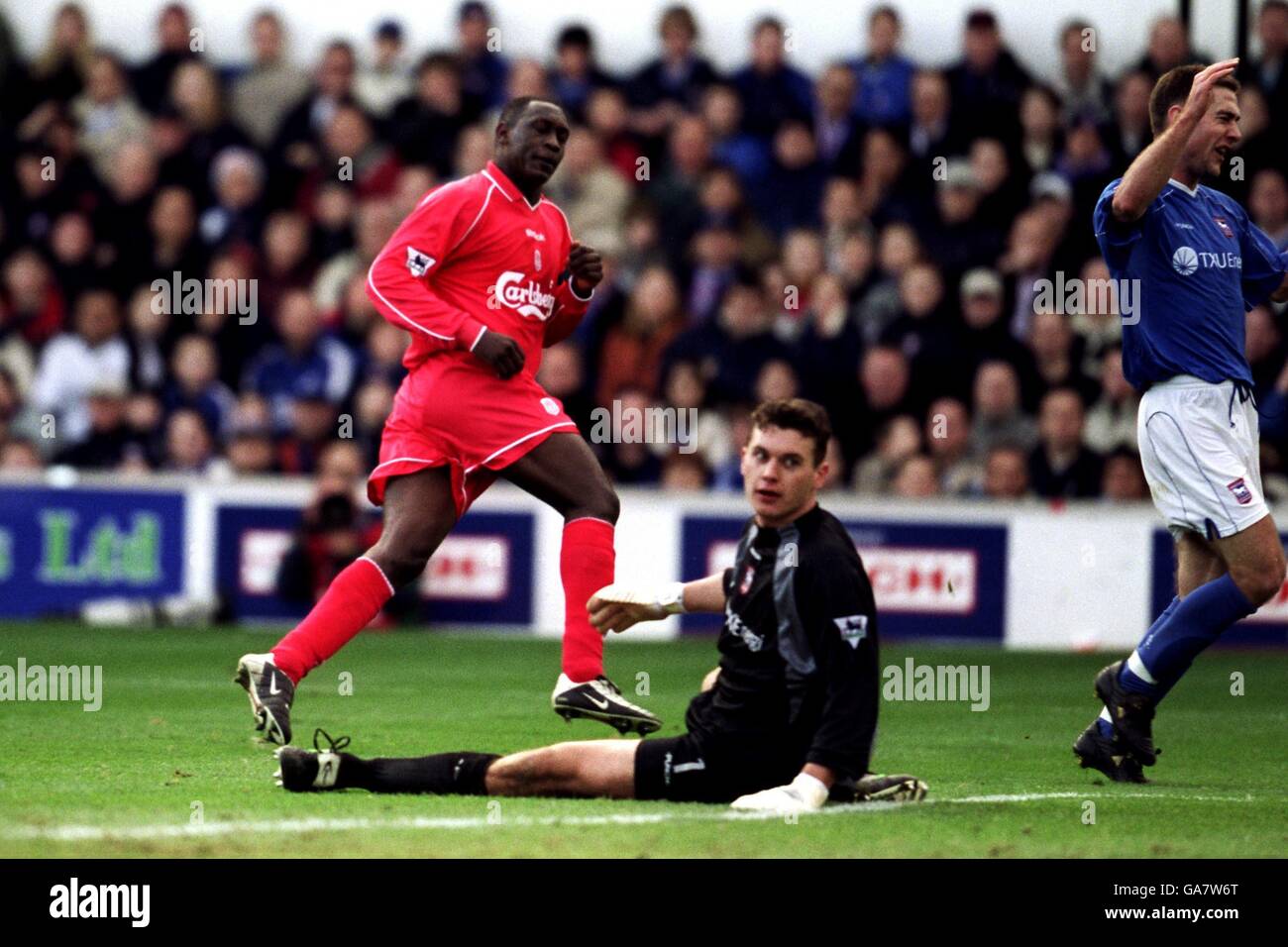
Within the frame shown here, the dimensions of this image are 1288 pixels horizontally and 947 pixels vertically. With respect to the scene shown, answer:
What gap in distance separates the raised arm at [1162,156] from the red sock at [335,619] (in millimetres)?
2904

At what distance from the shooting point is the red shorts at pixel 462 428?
8.23 meters

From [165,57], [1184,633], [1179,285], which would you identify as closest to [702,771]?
[1184,633]

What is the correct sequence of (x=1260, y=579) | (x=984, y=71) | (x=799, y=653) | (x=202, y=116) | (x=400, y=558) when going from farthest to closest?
(x=202, y=116) < (x=984, y=71) < (x=400, y=558) < (x=1260, y=579) < (x=799, y=653)

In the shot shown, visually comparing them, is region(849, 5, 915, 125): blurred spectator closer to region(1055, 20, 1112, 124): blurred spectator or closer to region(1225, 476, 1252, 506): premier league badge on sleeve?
region(1055, 20, 1112, 124): blurred spectator

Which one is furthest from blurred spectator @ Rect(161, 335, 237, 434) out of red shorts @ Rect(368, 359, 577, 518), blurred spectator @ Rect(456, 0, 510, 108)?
red shorts @ Rect(368, 359, 577, 518)

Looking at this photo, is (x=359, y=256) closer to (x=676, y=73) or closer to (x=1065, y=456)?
(x=676, y=73)

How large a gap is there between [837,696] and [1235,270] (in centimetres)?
270

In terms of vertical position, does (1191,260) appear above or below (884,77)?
below

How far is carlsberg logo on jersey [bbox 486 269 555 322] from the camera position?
848 cm

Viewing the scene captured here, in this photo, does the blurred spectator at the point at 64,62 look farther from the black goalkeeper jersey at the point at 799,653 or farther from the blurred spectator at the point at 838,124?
the black goalkeeper jersey at the point at 799,653

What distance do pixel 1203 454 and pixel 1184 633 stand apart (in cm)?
61

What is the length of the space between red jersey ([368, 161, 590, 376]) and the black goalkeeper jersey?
2193 mm

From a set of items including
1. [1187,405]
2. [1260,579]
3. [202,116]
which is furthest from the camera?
[202,116]

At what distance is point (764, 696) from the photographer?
6.28 meters
